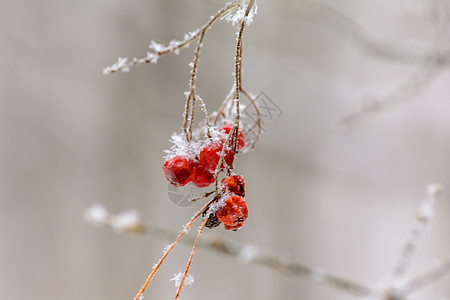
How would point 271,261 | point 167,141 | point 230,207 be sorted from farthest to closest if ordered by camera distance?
point 167,141
point 271,261
point 230,207

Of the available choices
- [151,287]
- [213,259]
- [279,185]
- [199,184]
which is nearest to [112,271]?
[151,287]

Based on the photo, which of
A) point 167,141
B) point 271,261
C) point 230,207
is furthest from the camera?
point 167,141

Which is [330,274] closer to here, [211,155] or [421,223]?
[421,223]

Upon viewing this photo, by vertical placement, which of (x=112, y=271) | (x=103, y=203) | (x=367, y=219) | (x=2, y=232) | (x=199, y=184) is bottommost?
(x=199, y=184)

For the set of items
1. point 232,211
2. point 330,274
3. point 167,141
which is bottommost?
point 232,211

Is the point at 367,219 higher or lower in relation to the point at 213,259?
higher

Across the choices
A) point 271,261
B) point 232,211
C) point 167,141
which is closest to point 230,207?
point 232,211

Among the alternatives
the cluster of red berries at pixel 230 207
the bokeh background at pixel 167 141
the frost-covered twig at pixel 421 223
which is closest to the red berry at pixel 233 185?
the cluster of red berries at pixel 230 207

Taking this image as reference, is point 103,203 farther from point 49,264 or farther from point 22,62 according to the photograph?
point 22,62
